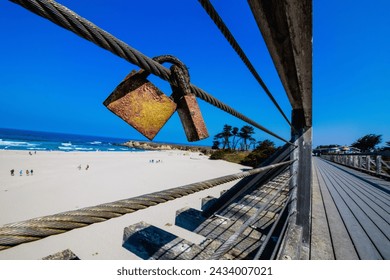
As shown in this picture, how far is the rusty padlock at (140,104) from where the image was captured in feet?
2.25

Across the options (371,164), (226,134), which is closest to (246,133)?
(226,134)

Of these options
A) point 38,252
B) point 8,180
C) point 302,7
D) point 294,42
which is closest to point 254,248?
A: point 294,42

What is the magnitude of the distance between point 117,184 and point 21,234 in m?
17.8

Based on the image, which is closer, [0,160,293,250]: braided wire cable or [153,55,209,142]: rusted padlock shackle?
[0,160,293,250]: braided wire cable

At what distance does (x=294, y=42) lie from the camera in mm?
1357

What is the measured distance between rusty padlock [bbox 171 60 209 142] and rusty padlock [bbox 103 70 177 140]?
0.23 feet

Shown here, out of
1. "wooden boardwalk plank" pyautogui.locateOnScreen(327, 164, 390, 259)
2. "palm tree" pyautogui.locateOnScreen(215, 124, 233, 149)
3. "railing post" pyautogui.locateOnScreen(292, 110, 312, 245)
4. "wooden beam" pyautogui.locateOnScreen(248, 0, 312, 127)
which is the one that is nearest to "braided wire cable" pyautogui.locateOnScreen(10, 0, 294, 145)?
"wooden beam" pyautogui.locateOnScreen(248, 0, 312, 127)

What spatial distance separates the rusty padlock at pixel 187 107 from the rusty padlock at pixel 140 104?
69mm

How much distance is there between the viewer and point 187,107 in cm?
82

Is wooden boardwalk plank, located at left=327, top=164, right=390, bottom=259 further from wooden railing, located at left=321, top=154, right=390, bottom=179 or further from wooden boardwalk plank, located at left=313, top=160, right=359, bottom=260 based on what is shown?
wooden railing, located at left=321, top=154, right=390, bottom=179

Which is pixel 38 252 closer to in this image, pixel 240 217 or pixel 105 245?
pixel 105 245

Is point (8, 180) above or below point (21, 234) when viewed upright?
below

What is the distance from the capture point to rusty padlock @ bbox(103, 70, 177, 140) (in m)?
0.69

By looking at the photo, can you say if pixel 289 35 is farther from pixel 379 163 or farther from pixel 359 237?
pixel 379 163
